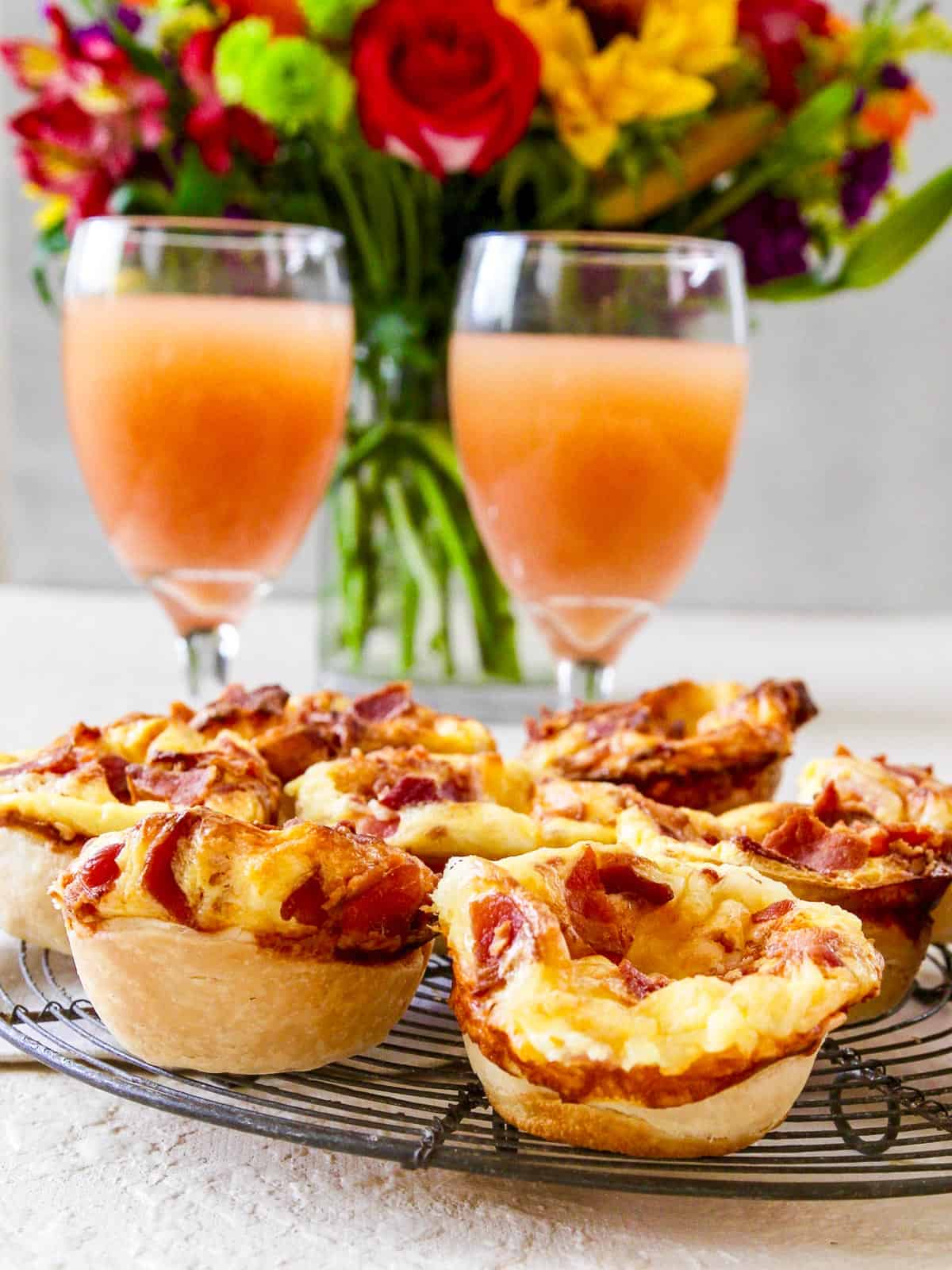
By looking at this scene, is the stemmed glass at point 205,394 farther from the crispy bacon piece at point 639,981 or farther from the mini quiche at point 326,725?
the crispy bacon piece at point 639,981

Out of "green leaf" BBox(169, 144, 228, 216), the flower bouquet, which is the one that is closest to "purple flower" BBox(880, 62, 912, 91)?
the flower bouquet

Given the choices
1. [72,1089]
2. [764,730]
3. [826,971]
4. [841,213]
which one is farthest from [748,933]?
[841,213]

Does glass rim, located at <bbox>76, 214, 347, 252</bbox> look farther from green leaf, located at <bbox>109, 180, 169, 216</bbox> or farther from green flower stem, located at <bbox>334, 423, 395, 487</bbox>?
green flower stem, located at <bbox>334, 423, 395, 487</bbox>

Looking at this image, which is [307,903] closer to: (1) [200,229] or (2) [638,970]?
(2) [638,970]

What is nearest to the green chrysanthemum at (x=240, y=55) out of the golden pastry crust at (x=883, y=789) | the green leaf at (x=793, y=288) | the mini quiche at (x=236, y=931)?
the green leaf at (x=793, y=288)

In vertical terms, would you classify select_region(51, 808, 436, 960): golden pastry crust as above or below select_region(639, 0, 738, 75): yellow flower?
below

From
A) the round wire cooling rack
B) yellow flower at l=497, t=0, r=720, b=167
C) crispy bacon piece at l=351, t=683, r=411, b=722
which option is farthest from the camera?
yellow flower at l=497, t=0, r=720, b=167

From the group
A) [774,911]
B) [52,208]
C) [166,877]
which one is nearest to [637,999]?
[774,911]
